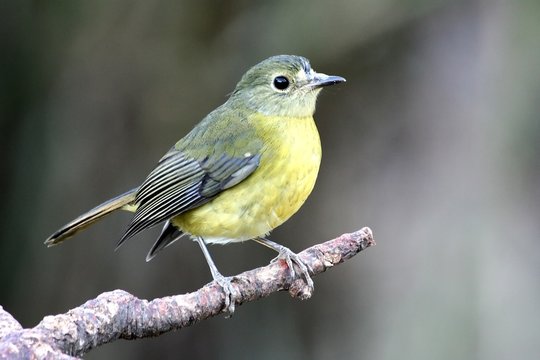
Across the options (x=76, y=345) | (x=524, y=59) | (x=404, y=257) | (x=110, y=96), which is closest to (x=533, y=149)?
(x=524, y=59)

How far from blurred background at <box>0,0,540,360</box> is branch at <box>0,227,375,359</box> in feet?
6.55

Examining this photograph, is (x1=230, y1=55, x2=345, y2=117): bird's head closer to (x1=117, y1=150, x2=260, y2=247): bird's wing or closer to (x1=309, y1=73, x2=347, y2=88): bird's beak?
(x1=309, y1=73, x2=347, y2=88): bird's beak

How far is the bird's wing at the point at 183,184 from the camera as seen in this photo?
150 inches

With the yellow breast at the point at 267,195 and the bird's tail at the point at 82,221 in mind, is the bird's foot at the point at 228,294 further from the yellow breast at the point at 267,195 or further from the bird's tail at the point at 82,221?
the bird's tail at the point at 82,221

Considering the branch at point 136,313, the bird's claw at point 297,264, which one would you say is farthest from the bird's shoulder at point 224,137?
the branch at point 136,313

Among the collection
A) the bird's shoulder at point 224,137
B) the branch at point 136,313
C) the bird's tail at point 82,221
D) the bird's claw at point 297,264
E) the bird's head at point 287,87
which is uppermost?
the bird's head at point 287,87

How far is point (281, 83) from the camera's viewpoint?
13.4 ft

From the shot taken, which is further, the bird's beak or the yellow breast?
the bird's beak

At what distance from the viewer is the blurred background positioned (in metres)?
5.00

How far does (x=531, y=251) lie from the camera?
16.0 feet

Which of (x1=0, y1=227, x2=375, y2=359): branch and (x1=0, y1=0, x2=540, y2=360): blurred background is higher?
(x1=0, y1=0, x2=540, y2=360): blurred background

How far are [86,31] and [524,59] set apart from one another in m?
2.72

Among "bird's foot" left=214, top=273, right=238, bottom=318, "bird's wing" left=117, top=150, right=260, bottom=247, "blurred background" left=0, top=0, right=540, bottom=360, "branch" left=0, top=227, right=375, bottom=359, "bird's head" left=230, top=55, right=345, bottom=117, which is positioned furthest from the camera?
"blurred background" left=0, top=0, right=540, bottom=360

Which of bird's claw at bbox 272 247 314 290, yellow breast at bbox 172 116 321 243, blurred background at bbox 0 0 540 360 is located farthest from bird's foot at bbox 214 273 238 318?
blurred background at bbox 0 0 540 360
